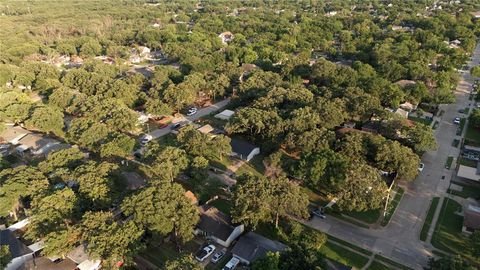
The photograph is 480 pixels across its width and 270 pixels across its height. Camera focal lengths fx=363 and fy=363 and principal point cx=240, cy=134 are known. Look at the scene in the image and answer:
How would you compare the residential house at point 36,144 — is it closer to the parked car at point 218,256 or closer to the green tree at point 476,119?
the parked car at point 218,256

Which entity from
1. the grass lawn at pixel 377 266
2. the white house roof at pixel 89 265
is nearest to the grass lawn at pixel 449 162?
the grass lawn at pixel 377 266

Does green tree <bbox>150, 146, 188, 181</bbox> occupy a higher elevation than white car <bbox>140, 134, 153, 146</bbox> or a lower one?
higher

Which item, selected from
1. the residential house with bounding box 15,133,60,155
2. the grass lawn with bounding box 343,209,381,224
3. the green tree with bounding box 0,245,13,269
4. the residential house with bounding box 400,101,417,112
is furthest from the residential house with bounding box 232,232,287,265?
the residential house with bounding box 400,101,417,112

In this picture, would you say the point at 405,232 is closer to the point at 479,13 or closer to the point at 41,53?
the point at 41,53

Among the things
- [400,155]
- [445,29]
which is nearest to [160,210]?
[400,155]

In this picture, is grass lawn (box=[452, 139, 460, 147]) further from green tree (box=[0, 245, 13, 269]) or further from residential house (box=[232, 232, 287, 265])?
green tree (box=[0, 245, 13, 269])

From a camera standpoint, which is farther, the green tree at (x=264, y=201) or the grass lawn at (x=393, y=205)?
the grass lawn at (x=393, y=205)

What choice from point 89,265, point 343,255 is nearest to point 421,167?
point 343,255
